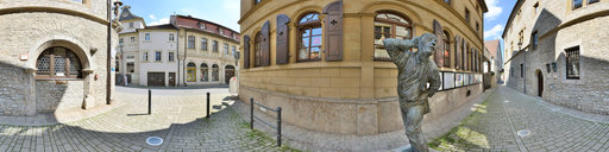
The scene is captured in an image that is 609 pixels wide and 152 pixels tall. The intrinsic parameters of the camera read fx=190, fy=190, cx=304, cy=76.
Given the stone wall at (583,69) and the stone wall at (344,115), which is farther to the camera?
the stone wall at (583,69)

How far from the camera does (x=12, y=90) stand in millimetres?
5406

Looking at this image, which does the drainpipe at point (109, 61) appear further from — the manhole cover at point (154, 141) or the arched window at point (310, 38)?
the arched window at point (310, 38)

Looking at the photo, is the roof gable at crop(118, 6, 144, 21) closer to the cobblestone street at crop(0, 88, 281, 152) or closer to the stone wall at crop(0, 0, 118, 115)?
the stone wall at crop(0, 0, 118, 115)

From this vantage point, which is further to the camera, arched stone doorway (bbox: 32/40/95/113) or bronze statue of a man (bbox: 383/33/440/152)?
arched stone doorway (bbox: 32/40/95/113)

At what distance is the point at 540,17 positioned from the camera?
11.8 m

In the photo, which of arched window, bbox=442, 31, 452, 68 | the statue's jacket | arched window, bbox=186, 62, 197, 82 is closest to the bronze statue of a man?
the statue's jacket

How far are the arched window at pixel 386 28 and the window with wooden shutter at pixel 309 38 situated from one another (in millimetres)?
1581

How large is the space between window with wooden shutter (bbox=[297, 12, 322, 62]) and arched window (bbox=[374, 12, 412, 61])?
158 centimetres

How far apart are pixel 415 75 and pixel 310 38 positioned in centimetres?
336

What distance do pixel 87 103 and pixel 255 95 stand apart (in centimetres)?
561

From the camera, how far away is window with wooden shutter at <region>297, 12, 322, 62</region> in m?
5.55

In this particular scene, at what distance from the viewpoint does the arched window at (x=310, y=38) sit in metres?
5.55

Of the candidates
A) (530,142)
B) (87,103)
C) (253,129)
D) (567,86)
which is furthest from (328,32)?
(567,86)

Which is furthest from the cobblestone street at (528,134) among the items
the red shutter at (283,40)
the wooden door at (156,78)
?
the wooden door at (156,78)
